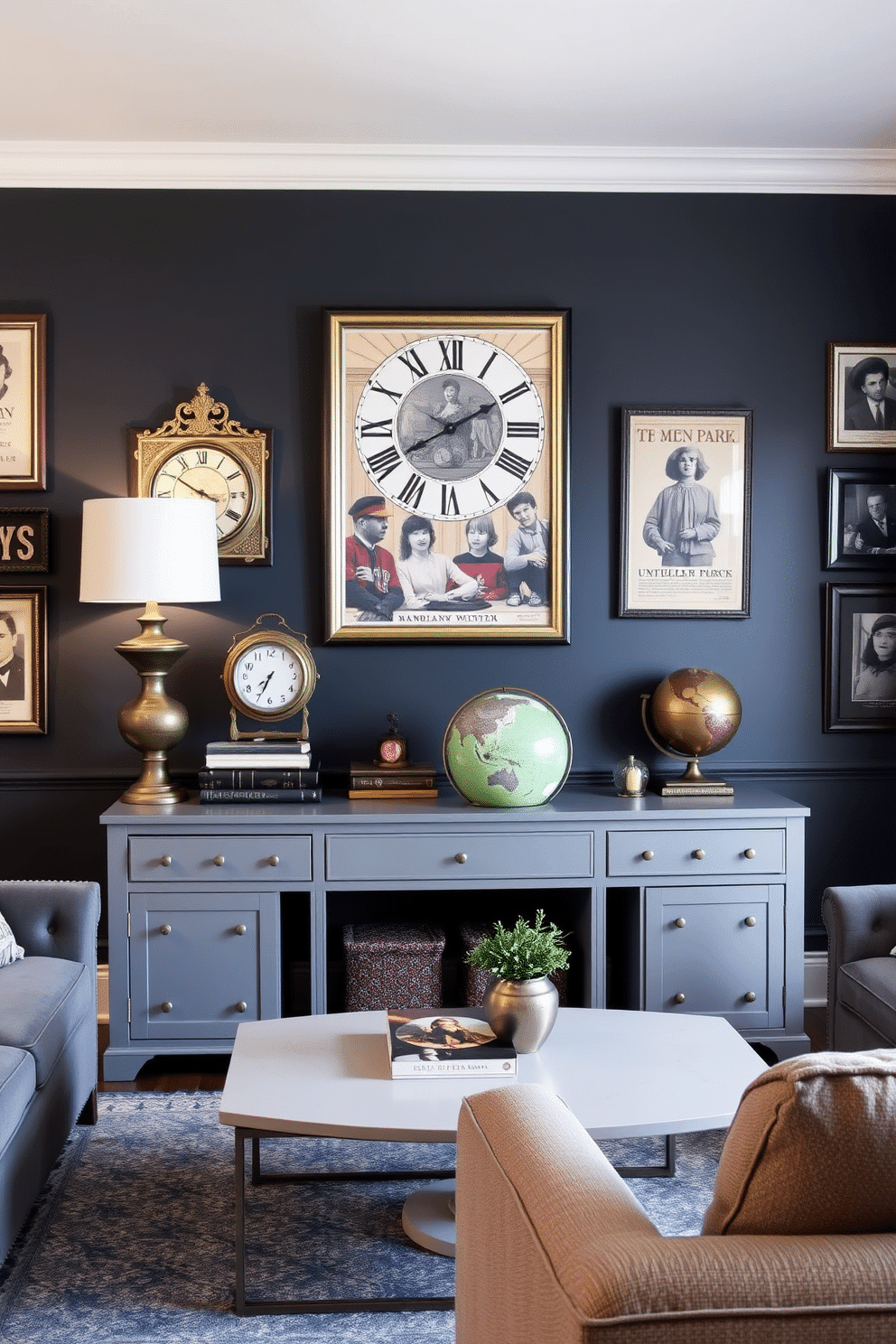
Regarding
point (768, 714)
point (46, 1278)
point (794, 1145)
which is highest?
point (768, 714)

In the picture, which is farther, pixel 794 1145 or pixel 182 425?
pixel 182 425

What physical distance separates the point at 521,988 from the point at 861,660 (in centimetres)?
211

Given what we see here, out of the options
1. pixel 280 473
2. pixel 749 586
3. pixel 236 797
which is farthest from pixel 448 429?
pixel 236 797

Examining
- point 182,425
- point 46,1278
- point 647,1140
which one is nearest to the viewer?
point 46,1278

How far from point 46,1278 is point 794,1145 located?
6.06 ft

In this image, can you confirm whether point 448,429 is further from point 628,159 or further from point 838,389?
point 838,389

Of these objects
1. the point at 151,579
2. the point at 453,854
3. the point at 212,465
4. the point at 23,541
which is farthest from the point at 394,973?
the point at 23,541

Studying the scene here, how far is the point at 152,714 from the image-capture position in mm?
3531

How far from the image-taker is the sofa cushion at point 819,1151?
111 cm

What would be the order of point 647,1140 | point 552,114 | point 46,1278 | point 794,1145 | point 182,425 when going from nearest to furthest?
1. point 794,1145
2. point 46,1278
3. point 647,1140
4. point 552,114
5. point 182,425

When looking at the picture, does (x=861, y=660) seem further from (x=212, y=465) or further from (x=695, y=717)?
(x=212, y=465)

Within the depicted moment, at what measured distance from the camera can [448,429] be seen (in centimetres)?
385

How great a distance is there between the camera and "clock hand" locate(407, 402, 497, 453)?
385cm

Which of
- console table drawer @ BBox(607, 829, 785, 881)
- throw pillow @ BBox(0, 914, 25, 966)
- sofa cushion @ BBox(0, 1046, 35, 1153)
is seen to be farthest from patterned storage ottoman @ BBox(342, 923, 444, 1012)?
sofa cushion @ BBox(0, 1046, 35, 1153)
